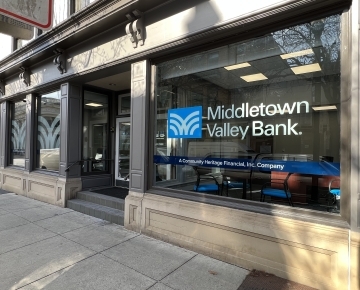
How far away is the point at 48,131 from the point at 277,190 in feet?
22.3

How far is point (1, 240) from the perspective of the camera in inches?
170

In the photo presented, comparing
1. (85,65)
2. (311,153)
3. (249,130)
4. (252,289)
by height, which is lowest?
(252,289)

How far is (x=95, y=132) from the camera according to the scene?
7574 millimetres

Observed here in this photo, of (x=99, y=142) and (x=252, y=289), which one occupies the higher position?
(x=99, y=142)

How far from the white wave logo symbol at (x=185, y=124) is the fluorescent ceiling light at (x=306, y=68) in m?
1.65

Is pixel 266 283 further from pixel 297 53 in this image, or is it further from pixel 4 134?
pixel 4 134

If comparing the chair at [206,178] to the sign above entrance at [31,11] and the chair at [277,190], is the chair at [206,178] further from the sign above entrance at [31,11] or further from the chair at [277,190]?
the sign above entrance at [31,11]

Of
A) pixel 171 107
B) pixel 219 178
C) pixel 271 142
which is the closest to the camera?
pixel 271 142

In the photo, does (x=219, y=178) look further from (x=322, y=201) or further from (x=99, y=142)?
(x=99, y=142)

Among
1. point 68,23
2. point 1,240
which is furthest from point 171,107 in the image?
point 1,240

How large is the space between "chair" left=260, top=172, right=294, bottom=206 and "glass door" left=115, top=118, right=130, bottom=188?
15.6 feet

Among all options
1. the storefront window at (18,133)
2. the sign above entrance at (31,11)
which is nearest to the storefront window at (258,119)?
the sign above entrance at (31,11)

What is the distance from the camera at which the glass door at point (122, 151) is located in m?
7.54

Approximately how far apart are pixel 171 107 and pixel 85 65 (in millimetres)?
2727
